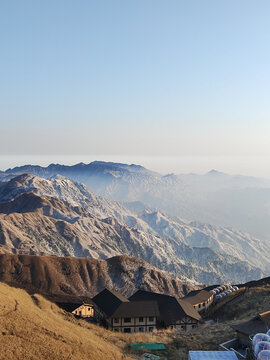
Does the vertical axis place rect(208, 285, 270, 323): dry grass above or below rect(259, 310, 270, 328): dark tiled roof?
below

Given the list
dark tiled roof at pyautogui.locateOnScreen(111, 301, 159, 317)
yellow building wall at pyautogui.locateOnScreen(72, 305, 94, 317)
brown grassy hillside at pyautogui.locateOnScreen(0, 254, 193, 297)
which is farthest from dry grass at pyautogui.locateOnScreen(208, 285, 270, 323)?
brown grassy hillside at pyautogui.locateOnScreen(0, 254, 193, 297)

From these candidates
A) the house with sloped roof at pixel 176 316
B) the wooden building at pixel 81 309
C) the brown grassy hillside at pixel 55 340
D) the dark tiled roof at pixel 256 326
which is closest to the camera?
the brown grassy hillside at pixel 55 340

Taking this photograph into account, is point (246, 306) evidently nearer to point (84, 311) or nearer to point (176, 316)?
point (176, 316)

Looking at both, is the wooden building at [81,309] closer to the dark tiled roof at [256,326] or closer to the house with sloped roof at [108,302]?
the house with sloped roof at [108,302]

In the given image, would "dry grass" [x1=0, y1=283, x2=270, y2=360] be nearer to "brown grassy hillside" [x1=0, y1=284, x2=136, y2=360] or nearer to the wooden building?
"brown grassy hillside" [x1=0, y1=284, x2=136, y2=360]

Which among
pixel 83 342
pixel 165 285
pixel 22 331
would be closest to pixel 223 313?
pixel 83 342

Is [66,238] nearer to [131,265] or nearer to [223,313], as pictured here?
[131,265]

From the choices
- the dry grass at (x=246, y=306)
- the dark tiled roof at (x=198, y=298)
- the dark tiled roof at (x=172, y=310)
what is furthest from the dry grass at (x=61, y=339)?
the dark tiled roof at (x=198, y=298)

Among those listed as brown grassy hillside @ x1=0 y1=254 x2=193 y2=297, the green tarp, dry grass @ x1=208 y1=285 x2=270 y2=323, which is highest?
the green tarp
